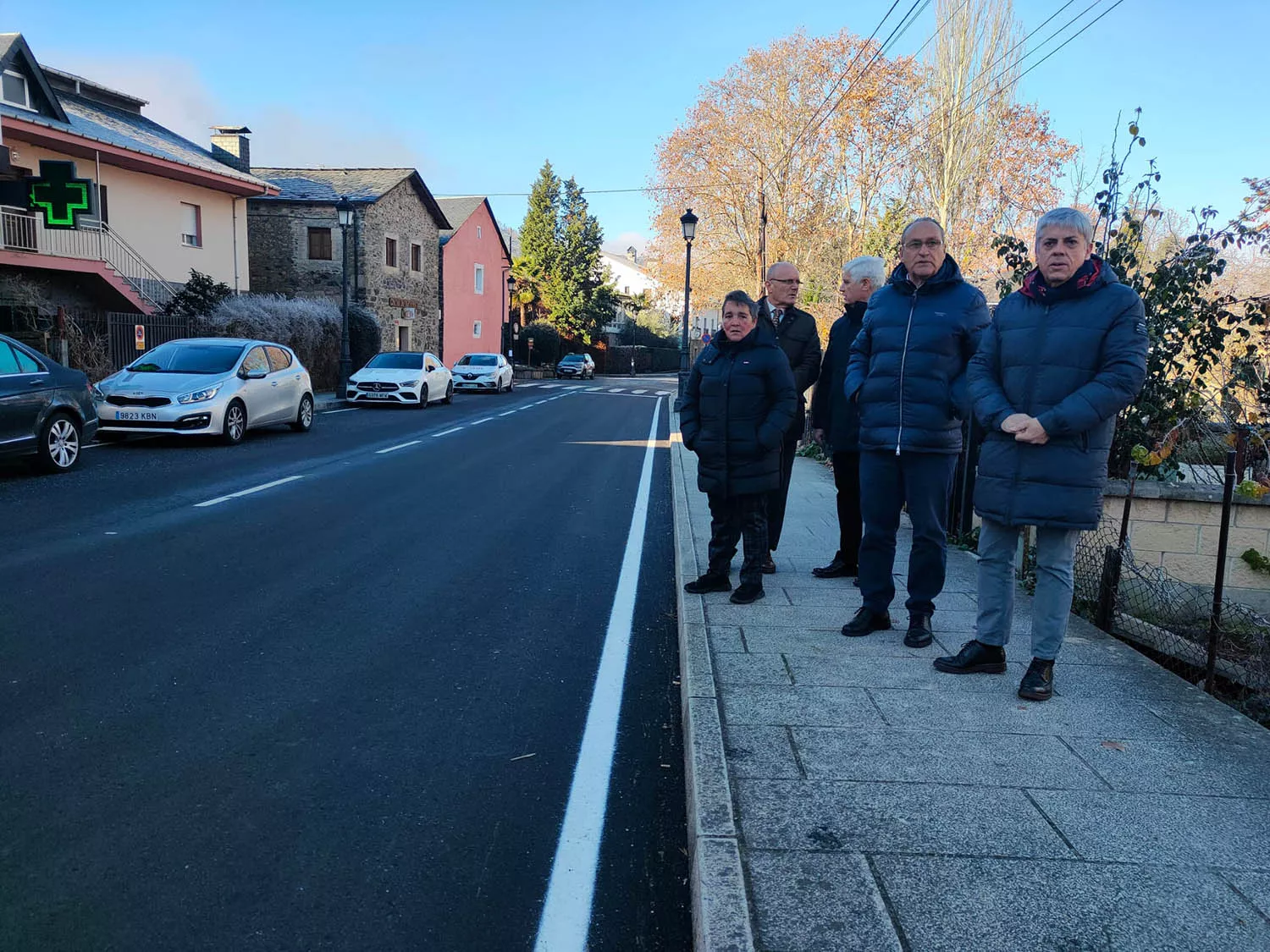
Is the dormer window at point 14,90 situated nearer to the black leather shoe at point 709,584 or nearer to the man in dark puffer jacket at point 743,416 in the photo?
the man in dark puffer jacket at point 743,416

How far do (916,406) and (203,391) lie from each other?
1122cm

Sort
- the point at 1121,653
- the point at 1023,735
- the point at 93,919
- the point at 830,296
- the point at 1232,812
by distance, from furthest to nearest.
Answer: the point at 830,296
the point at 1121,653
the point at 1023,735
the point at 1232,812
the point at 93,919

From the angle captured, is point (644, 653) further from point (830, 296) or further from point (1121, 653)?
point (830, 296)

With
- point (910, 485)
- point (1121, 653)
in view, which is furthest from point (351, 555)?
point (1121, 653)

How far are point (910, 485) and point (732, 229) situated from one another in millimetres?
32727

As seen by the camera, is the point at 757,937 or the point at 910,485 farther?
the point at 910,485

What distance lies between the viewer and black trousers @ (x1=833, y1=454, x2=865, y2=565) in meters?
5.84

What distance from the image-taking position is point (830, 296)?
2391 centimetres

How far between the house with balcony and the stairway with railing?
0.10 feet

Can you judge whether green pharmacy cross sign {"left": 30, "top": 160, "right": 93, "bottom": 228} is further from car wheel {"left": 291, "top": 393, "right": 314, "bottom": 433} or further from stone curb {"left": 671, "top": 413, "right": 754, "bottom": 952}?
stone curb {"left": 671, "top": 413, "right": 754, "bottom": 952}

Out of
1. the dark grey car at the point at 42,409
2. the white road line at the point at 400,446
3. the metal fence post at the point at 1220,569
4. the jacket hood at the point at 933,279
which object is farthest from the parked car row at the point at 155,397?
the metal fence post at the point at 1220,569

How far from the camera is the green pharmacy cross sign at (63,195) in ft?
44.2

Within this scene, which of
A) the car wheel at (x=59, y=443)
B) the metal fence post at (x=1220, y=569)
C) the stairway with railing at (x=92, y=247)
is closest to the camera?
the metal fence post at (x=1220, y=569)

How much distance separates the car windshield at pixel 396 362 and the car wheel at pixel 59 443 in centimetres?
1334
